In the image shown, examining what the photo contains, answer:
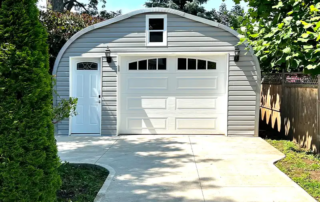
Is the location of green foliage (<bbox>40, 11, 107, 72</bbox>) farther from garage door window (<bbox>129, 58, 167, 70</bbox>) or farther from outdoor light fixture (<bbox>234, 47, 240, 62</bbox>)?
outdoor light fixture (<bbox>234, 47, 240, 62</bbox>)

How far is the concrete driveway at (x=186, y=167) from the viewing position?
12.6ft

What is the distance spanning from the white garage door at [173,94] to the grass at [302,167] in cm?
212

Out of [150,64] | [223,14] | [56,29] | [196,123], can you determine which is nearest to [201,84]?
[196,123]

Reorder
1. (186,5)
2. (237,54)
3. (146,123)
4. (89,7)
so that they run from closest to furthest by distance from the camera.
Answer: (237,54), (146,123), (186,5), (89,7)

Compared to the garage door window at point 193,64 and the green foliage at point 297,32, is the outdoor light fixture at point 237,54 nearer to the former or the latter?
the garage door window at point 193,64

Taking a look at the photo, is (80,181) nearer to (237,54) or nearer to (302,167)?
(302,167)

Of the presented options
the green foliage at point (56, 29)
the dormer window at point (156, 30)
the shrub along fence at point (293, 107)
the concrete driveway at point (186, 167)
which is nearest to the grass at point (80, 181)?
the concrete driveway at point (186, 167)

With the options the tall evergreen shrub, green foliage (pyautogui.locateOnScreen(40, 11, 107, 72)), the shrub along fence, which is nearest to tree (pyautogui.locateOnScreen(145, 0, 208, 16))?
green foliage (pyautogui.locateOnScreen(40, 11, 107, 72))

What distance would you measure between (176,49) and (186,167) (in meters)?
3.84

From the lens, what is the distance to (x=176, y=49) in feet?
26.0

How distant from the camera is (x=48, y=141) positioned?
2.94m

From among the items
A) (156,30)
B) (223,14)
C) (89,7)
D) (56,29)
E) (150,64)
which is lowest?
(150,64)

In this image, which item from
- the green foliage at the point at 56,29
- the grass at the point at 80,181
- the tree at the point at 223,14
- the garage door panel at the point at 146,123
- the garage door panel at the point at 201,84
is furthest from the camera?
the tree at the point at 223,14

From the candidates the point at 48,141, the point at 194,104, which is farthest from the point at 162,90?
the point at 48,141
